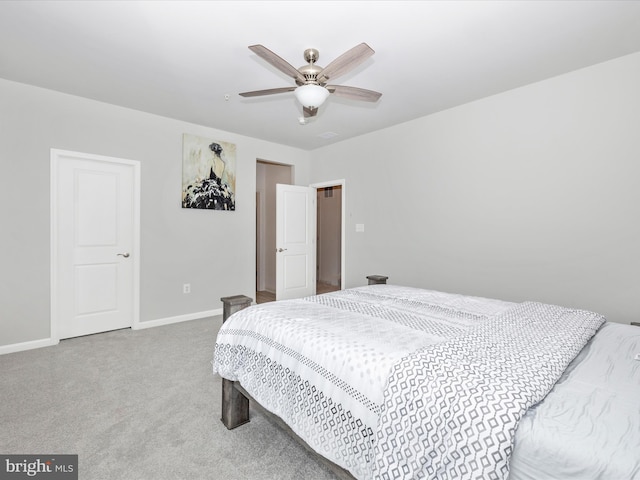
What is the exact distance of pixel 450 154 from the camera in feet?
11.7

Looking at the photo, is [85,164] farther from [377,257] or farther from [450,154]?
[450,154]

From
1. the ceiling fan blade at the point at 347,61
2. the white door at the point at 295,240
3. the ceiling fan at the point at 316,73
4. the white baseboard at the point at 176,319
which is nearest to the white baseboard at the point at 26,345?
the white baseboard at the point at 176,319

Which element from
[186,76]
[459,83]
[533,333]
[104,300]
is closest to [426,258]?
[459,83]

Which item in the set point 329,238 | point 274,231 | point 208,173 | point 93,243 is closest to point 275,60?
point 208,173

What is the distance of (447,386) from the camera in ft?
3.24

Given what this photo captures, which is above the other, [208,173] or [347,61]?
[347,61]

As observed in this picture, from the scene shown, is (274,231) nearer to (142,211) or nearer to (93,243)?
(142,211)

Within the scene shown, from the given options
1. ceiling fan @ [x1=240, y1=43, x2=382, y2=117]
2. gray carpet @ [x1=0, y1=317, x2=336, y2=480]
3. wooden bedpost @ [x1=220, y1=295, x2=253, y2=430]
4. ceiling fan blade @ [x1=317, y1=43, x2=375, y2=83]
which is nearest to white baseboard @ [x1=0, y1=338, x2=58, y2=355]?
gray carpet @ [x1=0, y1=317, x2=336, y2=480]

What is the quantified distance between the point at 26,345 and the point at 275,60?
11.8 ft

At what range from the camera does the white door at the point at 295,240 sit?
505 cm

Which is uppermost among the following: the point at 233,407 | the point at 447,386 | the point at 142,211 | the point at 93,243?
the point at 142,211

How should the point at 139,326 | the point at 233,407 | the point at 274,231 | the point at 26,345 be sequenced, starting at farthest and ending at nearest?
the point at 274,231 < the point at 139,326 < the point at 26,345 < the point at 233,407

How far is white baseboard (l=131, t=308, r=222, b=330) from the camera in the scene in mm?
3812

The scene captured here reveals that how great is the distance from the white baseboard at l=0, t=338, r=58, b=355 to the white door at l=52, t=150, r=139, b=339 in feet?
0.38
